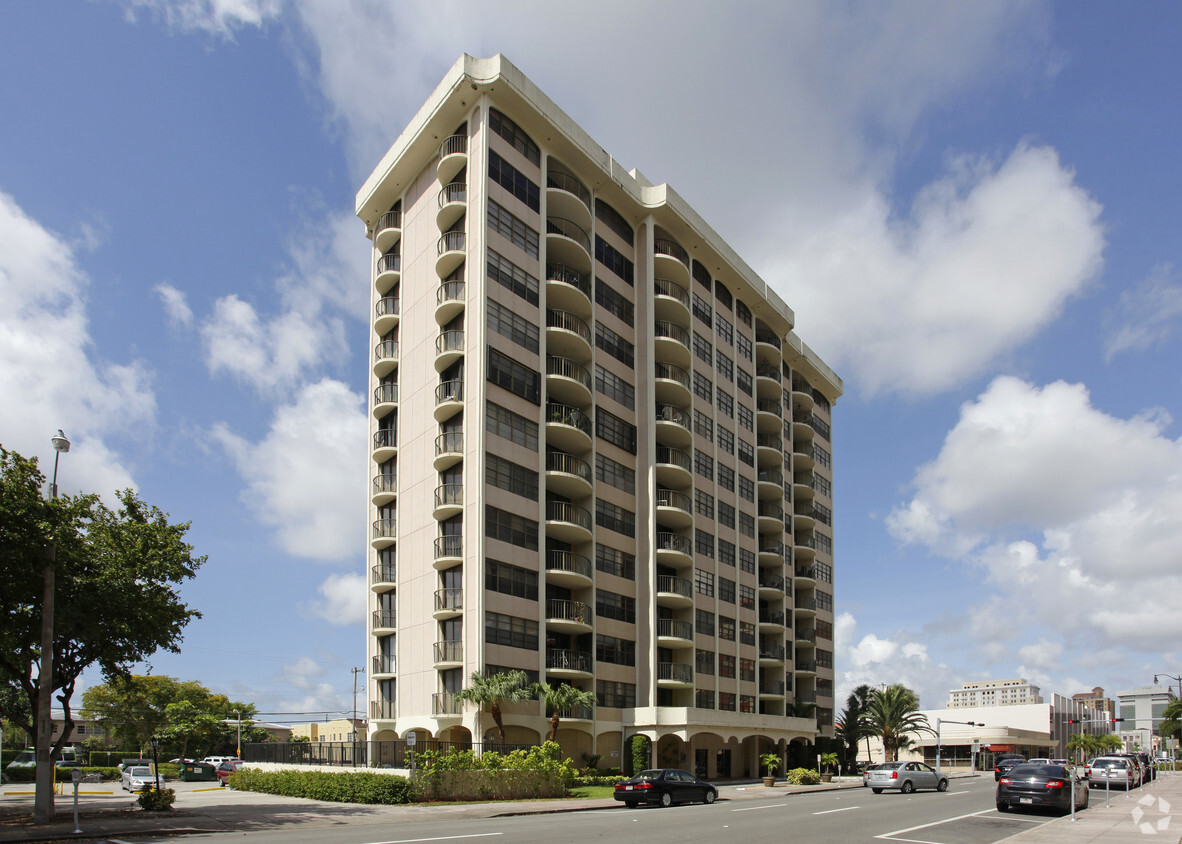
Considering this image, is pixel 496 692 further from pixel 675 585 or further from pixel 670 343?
pixel 670 343

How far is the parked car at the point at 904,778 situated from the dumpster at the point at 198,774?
140 feet

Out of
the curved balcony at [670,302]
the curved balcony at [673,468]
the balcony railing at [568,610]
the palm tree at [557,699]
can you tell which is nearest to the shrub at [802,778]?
the palm tree at [557,699]

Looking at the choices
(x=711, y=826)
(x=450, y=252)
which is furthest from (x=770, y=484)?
(x=711, y=826)

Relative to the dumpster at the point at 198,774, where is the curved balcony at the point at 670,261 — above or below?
above

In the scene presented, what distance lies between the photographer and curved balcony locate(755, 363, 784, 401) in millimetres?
73000

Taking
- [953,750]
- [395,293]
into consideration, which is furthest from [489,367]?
[953,750]

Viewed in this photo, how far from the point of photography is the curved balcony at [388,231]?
56688 mm

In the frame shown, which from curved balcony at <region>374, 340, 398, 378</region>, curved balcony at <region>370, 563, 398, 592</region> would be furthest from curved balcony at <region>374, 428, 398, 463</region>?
curved balcony at <region>370, 563, 398, 592</region>

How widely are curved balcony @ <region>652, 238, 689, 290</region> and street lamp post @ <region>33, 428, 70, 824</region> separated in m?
40.0

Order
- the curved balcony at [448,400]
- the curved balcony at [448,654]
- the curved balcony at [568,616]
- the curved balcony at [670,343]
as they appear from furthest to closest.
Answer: the curved balcony at [670,343]
the curved balcony at [568,616]
the curved balcony at [448,400]
the curved balcony at [448,654]

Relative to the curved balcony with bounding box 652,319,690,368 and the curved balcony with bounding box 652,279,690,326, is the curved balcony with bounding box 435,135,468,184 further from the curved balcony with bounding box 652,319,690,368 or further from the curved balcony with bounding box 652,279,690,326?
the curved balcony with bounding box 652,319,690,368

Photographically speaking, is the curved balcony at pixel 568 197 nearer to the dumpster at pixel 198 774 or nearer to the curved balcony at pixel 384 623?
the curved balcony at pixel 384 623

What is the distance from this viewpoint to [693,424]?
200 feet

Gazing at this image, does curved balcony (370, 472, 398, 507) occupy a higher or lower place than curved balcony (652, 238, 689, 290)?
lower
